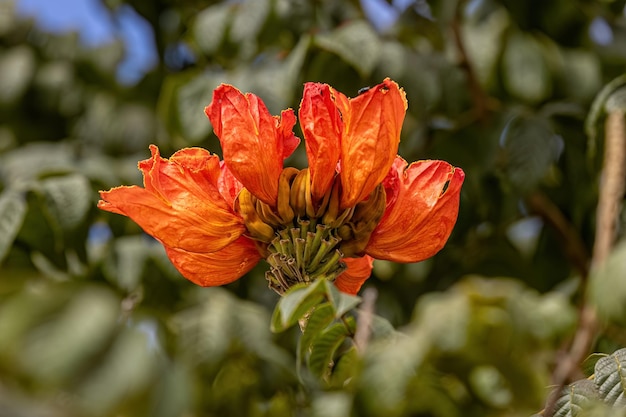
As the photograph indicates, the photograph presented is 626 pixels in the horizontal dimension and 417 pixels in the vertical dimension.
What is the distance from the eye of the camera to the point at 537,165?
1.73 metres

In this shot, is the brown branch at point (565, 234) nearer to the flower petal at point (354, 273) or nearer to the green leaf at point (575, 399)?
the flower petal at point (354, 273)

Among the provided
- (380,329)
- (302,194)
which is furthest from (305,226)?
(380,329)

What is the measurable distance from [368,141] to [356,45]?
1045mm

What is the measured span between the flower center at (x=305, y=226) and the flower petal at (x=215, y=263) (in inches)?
1.6

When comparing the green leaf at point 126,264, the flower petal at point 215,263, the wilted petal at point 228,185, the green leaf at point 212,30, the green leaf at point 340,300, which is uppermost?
the green leaf at point 340,300

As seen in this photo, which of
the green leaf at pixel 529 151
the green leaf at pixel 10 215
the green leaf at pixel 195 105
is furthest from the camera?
the green leaf at pixel 195 105

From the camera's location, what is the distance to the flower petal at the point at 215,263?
88 cm

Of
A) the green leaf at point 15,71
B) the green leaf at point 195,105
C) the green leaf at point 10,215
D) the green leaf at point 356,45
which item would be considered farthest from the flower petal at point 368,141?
the green leaf at point 15,71

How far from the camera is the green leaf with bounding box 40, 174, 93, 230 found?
5.16 ft

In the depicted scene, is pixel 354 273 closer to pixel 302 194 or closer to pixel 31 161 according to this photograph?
pixel 302 194

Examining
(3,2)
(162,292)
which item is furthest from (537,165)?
(3,2)

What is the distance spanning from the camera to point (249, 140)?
31.7 inches

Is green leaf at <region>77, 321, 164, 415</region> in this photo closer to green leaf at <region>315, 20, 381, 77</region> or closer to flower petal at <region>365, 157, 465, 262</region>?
flower petal at <region>365, 157, 465, 262</region>

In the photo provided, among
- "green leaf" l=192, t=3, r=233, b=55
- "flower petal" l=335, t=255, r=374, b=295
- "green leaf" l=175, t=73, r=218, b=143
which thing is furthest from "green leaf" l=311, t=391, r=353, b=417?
"green leaf" l=192, t=3, r=233, b=55
